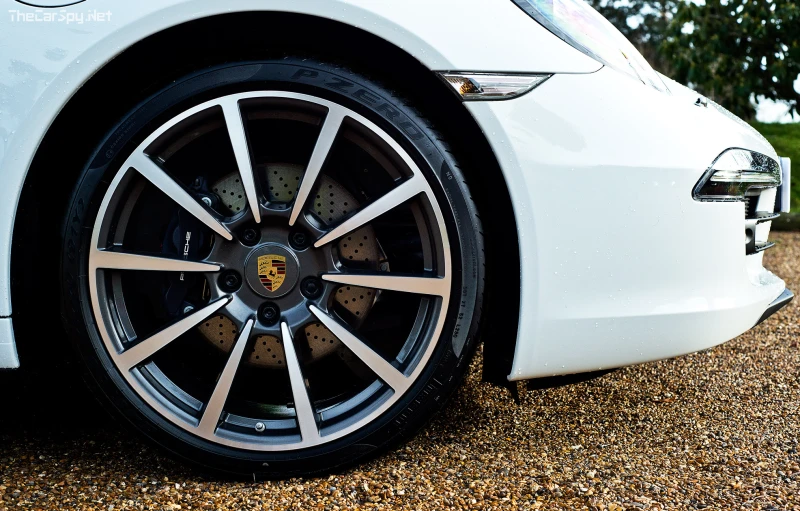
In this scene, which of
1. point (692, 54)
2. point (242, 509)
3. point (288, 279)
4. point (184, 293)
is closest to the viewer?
point (242, 509)

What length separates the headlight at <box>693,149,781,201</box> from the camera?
5.41 feet

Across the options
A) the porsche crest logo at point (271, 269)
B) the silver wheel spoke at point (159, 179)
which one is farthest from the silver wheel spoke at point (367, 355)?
the silver wheel spoke at point (159, 179)

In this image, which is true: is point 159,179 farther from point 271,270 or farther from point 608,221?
point 608,221

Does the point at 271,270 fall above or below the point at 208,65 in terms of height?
below

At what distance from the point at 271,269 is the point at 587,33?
913 mm

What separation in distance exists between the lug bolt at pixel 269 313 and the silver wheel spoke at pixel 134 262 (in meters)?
0.19

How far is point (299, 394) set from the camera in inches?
63.9

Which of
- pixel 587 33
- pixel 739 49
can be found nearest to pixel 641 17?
pixel 739 49

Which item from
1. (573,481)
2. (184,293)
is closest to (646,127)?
(573,481)

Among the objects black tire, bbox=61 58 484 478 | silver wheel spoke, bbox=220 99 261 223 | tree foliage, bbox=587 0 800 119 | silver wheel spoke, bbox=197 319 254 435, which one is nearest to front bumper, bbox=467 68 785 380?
black tire, bbox=61 58 484 478

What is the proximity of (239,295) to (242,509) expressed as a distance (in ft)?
1.51

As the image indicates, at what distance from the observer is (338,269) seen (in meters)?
1.67

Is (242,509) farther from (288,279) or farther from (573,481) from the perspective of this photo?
(573,481)

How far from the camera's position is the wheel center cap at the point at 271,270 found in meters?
1.64
